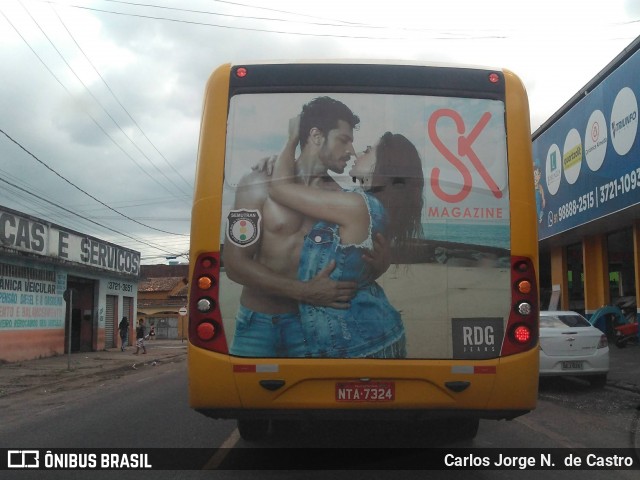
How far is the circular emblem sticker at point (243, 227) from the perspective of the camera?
5.14 metres

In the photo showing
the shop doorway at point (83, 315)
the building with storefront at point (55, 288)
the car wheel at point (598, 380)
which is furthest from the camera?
the shop doorway at point (83, 315)

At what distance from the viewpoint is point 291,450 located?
695 centimetres

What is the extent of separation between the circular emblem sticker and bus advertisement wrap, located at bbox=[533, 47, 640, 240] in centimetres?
1383

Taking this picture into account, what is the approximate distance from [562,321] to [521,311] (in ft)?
A: 26.7

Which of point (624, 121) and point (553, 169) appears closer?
point (624, 121)

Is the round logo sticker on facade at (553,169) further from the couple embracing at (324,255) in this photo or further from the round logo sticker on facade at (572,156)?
the couple embracing at (324,255)

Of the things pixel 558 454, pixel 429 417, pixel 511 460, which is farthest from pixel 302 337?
pixel 558 454

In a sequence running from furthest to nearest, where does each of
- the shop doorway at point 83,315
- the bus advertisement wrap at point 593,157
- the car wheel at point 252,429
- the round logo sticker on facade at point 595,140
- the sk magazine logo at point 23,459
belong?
the shop doorway at point 83,315 → the round logo sticker on facade at point 595,140 → the bus advertisement wrap at point 593,157 → the car wheel at point 252,429 → the sk magazine logo at point 23,459

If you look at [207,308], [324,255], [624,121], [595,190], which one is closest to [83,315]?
[595,190]

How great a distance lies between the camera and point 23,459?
273 inches

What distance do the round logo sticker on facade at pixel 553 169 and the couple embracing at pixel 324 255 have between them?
19454mm

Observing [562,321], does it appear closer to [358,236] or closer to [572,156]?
[358,236]

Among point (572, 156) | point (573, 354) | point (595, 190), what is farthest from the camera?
point (572, 156)

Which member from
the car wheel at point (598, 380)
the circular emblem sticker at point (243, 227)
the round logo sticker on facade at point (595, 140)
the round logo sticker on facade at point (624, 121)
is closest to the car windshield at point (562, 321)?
the car wheel at point (598, 380)
